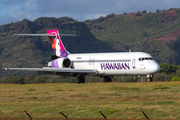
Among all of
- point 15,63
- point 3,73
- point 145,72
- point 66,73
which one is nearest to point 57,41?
point 66,73

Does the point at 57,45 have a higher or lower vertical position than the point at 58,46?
higher

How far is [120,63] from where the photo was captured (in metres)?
41.4

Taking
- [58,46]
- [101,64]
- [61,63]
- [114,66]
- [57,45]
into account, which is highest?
[57,45]

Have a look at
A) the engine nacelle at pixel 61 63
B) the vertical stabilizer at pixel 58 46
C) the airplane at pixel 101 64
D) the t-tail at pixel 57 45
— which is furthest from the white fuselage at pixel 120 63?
the t-tail at pixel 57 45

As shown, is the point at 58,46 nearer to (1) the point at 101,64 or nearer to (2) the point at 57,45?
(2) the point at 57,45

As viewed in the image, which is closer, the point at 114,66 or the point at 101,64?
the point at 114,66

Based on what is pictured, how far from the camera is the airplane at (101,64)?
131ft

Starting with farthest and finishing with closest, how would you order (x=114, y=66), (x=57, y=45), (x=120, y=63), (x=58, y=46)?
(x=57, y=45) < (x=58, y=46) < (x=114, y=66) < (x=120, y=63)

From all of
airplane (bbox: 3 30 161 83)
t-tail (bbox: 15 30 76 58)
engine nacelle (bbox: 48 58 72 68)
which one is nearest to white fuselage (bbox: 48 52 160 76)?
airplane (bbox: 3 30 161 83)

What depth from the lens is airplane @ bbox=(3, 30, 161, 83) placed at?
40000 mm

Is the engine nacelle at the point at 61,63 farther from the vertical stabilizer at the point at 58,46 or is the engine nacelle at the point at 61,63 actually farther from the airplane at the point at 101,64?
the vertical stabilizer at the point at 58,46

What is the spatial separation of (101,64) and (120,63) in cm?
324

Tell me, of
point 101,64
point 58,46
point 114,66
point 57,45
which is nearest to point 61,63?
point 58,46

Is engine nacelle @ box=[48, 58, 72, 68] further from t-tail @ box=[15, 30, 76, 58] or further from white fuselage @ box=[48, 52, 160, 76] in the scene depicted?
t-tail @ box=[15, 30, 76, 58]
